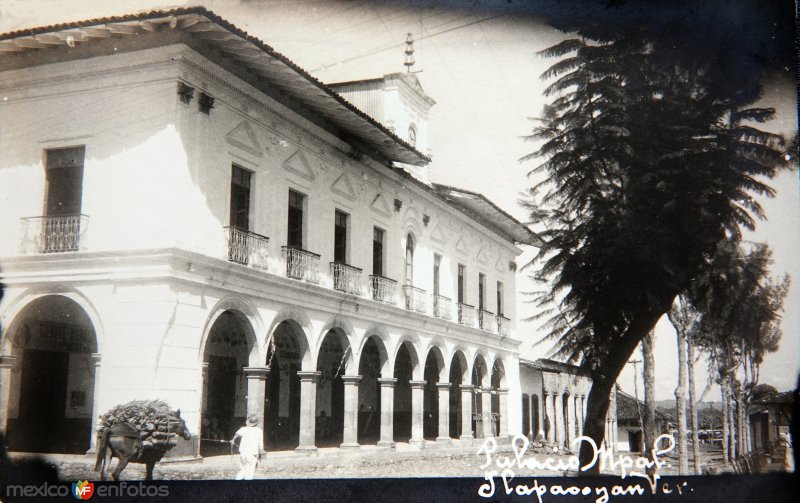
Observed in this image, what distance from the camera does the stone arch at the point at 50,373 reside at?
323 inches

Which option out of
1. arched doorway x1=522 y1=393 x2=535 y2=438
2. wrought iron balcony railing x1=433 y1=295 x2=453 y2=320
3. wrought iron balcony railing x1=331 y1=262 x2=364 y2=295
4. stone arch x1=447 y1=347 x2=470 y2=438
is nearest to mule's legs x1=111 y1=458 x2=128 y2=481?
arched doorway x1=522 y1=393 x2=535 y2=438

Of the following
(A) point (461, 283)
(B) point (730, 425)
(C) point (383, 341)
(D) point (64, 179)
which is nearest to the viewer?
(D) point (64, 179)

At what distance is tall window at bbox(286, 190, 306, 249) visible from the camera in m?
11.4

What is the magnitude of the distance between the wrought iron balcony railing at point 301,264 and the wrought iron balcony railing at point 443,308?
363 centimetres

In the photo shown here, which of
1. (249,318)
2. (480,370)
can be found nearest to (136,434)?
(249,318)

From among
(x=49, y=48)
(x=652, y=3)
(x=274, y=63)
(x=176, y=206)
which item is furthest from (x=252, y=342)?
(x=652, y=3)

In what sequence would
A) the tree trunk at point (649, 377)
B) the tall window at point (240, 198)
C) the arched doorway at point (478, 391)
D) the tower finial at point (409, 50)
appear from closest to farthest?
the tower finial at point (409, 50) < the tree trunk at point (649, 377) < the tall window at point (240, 198) < the arched doorway at point (478, 391)

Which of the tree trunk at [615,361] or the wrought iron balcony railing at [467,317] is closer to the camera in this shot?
the tree trunk at [615,361]

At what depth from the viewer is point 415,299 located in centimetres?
1434

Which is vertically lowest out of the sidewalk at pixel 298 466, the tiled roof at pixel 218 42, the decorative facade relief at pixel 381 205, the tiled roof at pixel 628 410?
the sidewalk at pixel 298 466

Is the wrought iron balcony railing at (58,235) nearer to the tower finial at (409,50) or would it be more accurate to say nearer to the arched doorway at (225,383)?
the arched doorway at (225,383)

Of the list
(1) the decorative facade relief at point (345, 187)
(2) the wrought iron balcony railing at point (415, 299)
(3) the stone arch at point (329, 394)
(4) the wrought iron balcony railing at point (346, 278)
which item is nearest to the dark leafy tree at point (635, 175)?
(1) the decorative facade relief at point (345, 187)

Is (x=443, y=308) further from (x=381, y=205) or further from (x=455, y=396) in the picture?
(x=455, y=396)

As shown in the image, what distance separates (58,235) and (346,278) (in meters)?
4.84
